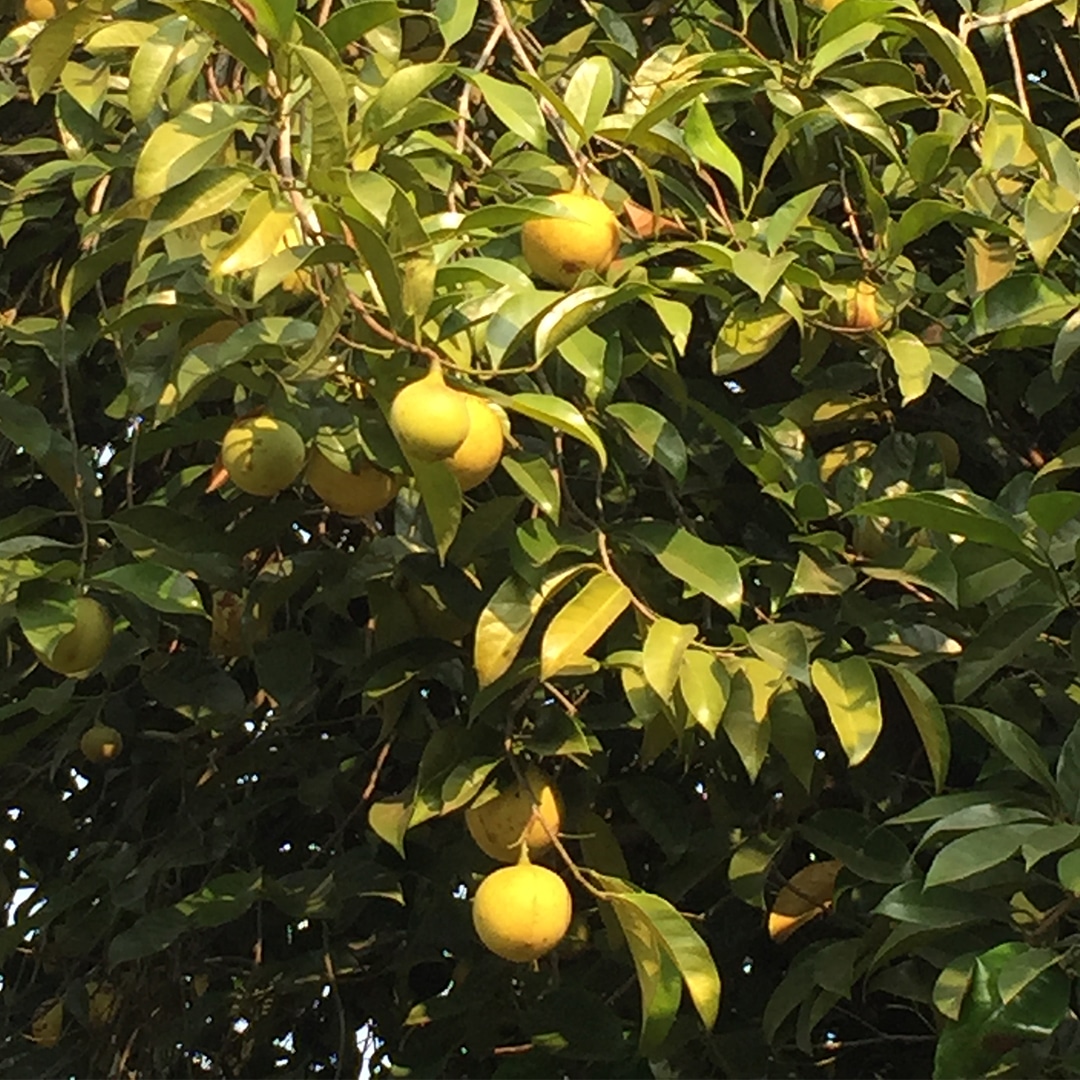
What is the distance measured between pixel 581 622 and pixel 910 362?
1.30ft

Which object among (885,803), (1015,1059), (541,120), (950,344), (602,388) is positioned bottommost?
(885,803)

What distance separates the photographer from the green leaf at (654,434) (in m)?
1.19

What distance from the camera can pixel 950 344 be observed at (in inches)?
55.5

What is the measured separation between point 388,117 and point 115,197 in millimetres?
447

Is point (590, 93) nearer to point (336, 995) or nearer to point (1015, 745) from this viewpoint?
point (1015, 745)

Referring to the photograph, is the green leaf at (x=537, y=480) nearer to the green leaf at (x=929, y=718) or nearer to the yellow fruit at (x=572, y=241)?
the yellow fruit at (x=572, y=241)

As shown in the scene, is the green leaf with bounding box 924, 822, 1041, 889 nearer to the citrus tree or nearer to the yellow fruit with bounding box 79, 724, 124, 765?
the citrus tree

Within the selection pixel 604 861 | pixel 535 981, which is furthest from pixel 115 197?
pixel 535 981

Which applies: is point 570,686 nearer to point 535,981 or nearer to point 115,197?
point 535,981

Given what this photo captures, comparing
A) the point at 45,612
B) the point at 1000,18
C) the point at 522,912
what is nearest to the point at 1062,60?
the point at 1000,18

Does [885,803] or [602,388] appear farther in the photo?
[885,803]

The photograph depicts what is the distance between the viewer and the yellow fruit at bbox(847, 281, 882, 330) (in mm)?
1343

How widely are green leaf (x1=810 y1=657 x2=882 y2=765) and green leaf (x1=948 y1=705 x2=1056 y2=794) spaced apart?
2.4 inches

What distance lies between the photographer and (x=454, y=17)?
123 cm
